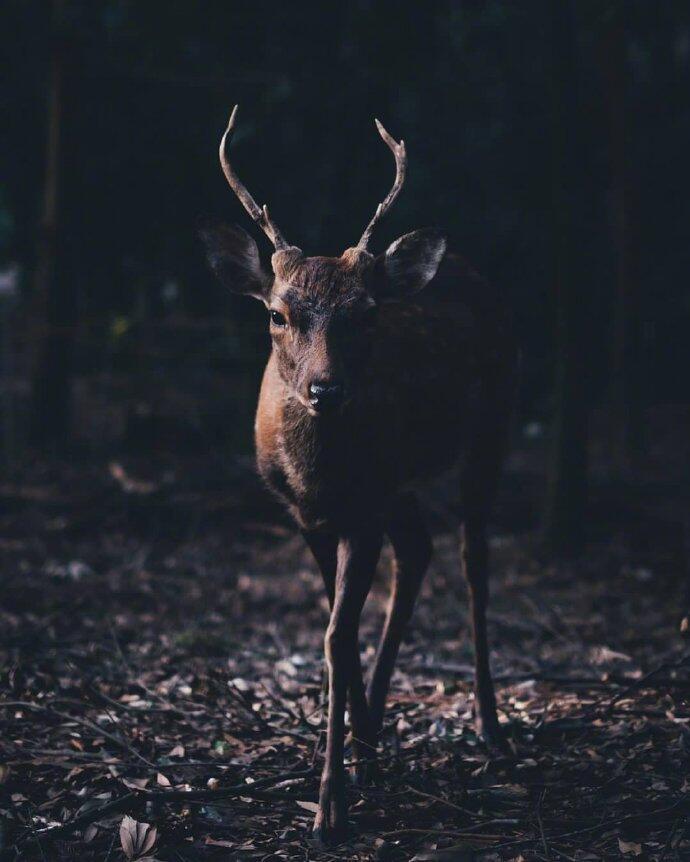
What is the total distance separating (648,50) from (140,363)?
9744mm

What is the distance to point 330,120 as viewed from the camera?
50.3 feet

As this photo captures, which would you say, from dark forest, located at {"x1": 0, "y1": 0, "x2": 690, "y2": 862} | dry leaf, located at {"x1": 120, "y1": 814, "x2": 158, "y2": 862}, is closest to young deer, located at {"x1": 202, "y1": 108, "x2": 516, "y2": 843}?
dark forest, located at {"x1": 0, "y1": 0, "x2": 690, "y2": 862}

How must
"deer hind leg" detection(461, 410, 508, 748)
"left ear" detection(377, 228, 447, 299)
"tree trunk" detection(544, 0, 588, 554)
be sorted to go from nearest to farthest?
"left ear" detection(377, 228, 447, 299) < "deer hind leg" detection(461, 410, 508, 748) < "tree trunk" detection(544, 0, 588, 554)

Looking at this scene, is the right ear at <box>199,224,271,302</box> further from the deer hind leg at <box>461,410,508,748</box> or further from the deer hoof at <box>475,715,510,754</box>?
the deer hoof at <box>475,715,510,754</box>

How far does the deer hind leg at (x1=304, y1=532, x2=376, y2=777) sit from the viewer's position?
201 inches

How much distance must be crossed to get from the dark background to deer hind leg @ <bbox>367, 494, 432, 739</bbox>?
686 centimetres

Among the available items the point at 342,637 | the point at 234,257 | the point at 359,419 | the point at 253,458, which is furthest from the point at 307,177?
the point at 342,637

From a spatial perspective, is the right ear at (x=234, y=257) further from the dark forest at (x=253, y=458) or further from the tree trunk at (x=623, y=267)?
the tree trunk at (x=623, y=267)

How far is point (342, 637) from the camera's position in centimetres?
479

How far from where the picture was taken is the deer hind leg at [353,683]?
509 cm

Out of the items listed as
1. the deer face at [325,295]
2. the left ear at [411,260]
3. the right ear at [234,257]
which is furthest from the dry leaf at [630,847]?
the right ear at [234,257]

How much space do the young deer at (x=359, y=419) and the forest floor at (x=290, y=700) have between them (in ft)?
1.04

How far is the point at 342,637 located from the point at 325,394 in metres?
1.07

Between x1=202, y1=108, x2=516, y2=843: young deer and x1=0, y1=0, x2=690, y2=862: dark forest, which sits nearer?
x1=202, y1=108, x2=516, y2=843: young deer
